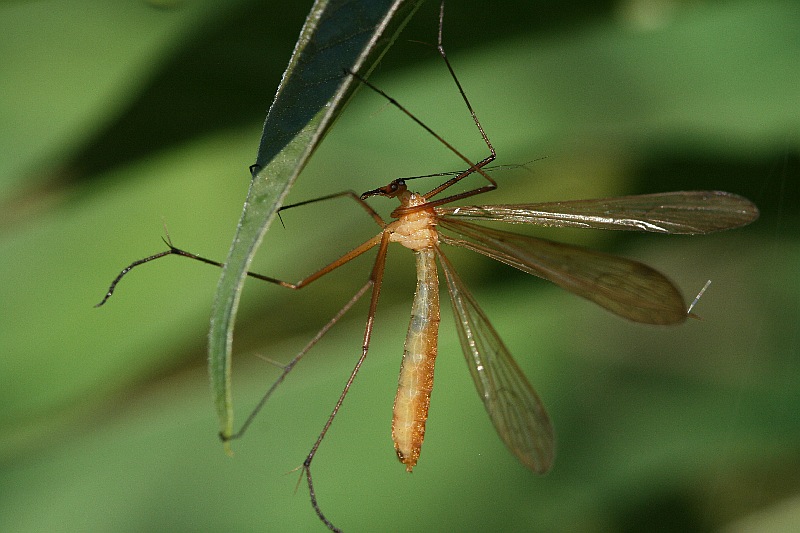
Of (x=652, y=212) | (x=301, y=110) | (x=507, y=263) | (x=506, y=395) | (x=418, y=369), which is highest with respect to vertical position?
(x=301, y=110)

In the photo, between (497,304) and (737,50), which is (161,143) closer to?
(497,304)

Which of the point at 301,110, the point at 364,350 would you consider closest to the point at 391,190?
the point at 364,350

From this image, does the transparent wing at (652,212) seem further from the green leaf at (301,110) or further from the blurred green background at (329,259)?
the green leaf at (301,110)

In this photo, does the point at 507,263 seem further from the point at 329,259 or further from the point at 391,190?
the point at 329,259

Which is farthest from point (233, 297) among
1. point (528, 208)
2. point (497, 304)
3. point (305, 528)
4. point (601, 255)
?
point (497, 304)

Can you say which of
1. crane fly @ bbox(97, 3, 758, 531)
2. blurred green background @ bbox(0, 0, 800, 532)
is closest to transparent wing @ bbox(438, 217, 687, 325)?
crane fly @ bbox(97, 3, 758, 531)

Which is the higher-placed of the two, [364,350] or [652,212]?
[652,212]
